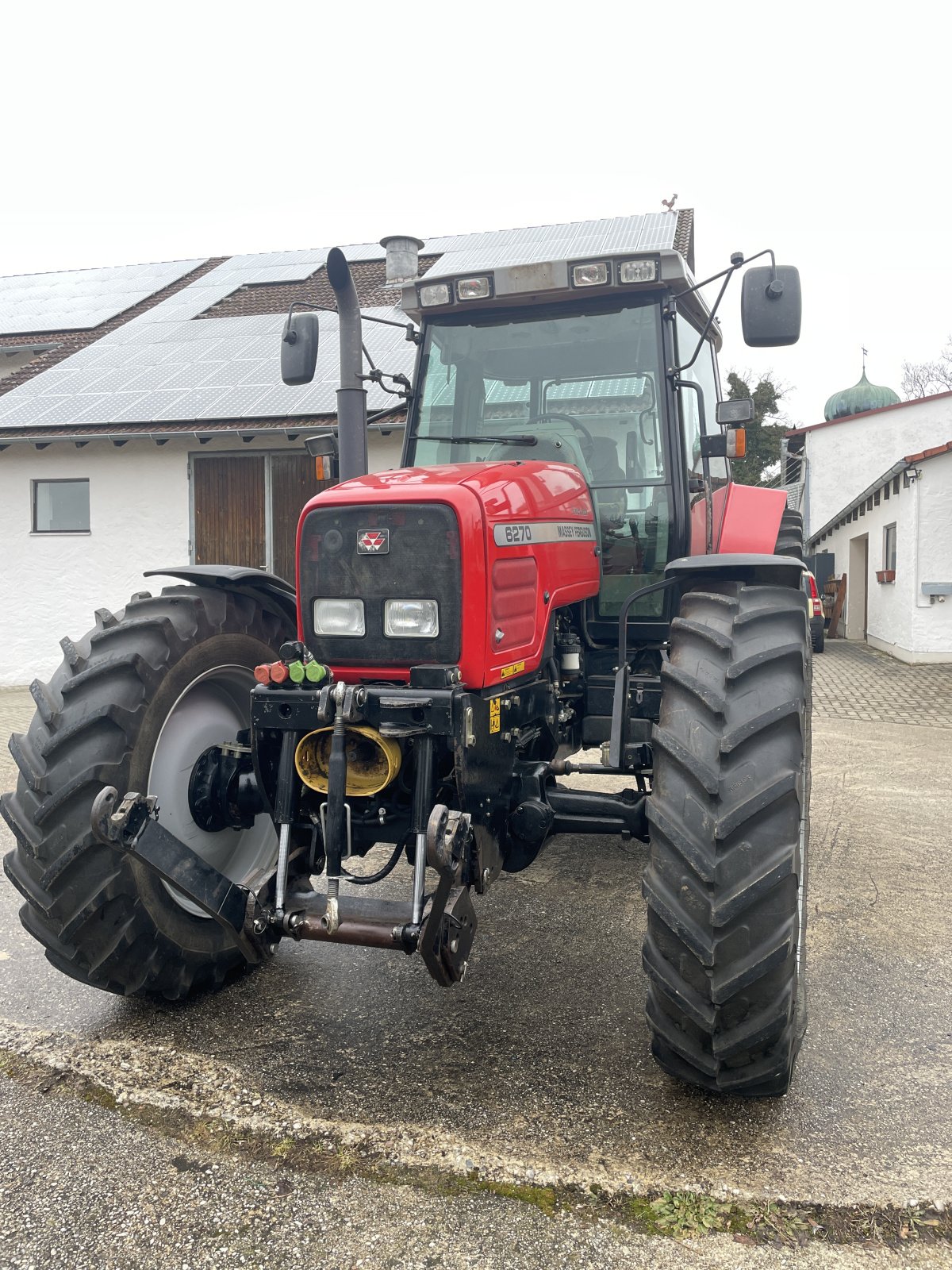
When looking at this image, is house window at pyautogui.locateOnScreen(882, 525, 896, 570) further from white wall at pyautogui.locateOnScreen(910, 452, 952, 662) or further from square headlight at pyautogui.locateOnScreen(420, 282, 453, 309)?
square headlight at pyautogui.locateOnScreen(420, 282, 453, 309)

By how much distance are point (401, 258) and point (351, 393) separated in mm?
10960

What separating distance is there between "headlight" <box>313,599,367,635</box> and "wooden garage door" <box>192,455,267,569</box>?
831 centimetres

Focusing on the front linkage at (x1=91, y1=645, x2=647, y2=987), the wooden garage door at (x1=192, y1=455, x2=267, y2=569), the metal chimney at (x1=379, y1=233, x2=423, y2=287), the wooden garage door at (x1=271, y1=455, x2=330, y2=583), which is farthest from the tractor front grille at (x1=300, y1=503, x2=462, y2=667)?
the metal chimney at (x1=379, y1=233, x2=423, y2=287)

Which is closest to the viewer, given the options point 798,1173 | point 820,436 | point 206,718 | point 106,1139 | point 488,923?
point 798,1173

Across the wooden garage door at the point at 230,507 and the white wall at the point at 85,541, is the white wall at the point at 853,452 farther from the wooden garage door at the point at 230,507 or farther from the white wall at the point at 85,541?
the wooden garage door at the point at 230,507

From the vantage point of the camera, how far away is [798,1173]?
2.38m

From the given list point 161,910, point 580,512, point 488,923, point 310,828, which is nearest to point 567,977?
point 488,923

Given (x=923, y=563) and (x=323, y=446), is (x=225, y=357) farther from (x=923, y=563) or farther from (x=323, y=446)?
(x=923, y=563)

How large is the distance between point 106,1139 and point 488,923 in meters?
1.81

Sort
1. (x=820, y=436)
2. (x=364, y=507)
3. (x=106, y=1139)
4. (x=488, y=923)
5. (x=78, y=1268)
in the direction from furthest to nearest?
(x=820, y=436), (x=488, y=923), (x=364, y=507), (x=106, y=1139), (x=78, y=1268)

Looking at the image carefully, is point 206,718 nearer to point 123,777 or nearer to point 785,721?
point 123,777

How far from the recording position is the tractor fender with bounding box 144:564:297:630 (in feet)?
11.1

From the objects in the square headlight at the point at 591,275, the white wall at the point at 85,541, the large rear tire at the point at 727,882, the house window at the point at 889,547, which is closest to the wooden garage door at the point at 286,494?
the white wall at the point at 85,541

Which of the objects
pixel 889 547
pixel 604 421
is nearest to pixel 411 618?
pixel 604 421
